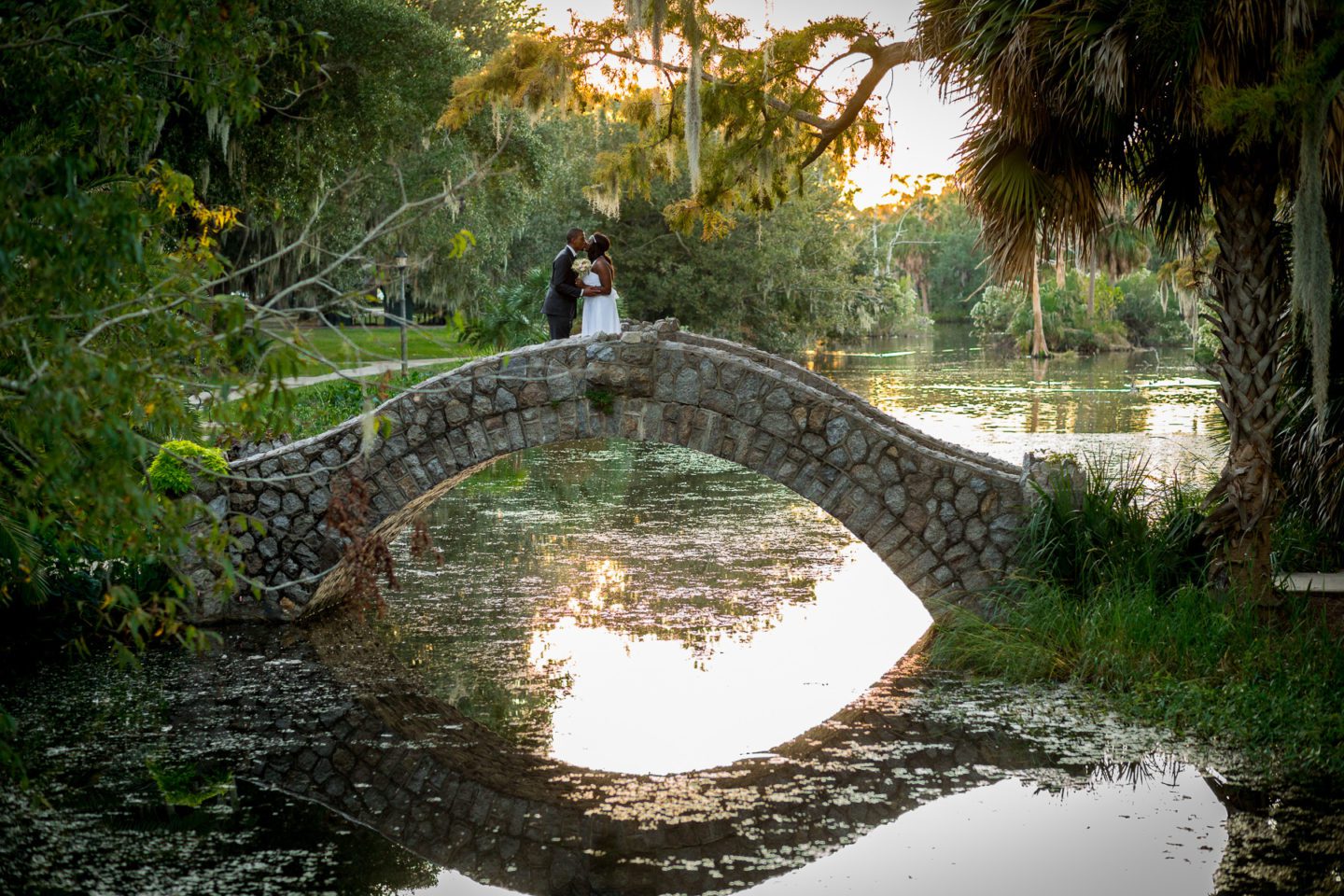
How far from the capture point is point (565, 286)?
14.4m

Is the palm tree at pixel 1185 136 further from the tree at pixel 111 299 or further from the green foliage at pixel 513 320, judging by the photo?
the green foliage at pixel 513 320

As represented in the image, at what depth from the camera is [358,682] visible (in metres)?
8.85

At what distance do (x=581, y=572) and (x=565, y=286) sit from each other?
3663mm

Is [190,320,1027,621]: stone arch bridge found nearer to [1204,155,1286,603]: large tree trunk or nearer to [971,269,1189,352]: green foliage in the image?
[1204,155,1286,603]: large tree trunk

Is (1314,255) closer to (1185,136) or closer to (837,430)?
(1185,136)

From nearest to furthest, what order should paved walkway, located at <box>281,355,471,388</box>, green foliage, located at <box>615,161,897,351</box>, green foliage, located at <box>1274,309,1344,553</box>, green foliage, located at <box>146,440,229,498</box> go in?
green foliage, located at <box>1274,309,1344,553</box>, green foliage, located at <box>146,440,229,498</box>, paved walkway, located at <box>281,355,471,388</box>, green foliage, located at <box>615,161,897,351</box>

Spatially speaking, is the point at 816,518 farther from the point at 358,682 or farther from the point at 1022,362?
the point at 1022,362

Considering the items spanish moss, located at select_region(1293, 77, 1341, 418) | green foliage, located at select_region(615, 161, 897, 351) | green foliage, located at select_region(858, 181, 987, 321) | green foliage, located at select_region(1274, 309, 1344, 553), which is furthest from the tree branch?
green foliage, located at select_region(858, 181, 987, 321)

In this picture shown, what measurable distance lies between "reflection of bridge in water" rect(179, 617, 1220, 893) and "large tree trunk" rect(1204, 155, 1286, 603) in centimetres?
237

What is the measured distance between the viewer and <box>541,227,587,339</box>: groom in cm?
1442

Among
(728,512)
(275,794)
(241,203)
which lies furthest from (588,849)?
(241,203)

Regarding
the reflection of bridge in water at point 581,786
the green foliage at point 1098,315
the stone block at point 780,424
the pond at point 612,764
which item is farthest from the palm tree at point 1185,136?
the green foliage at point 1098,315

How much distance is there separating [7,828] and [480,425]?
454 cm

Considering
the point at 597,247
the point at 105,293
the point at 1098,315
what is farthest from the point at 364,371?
the point at 1098,315
